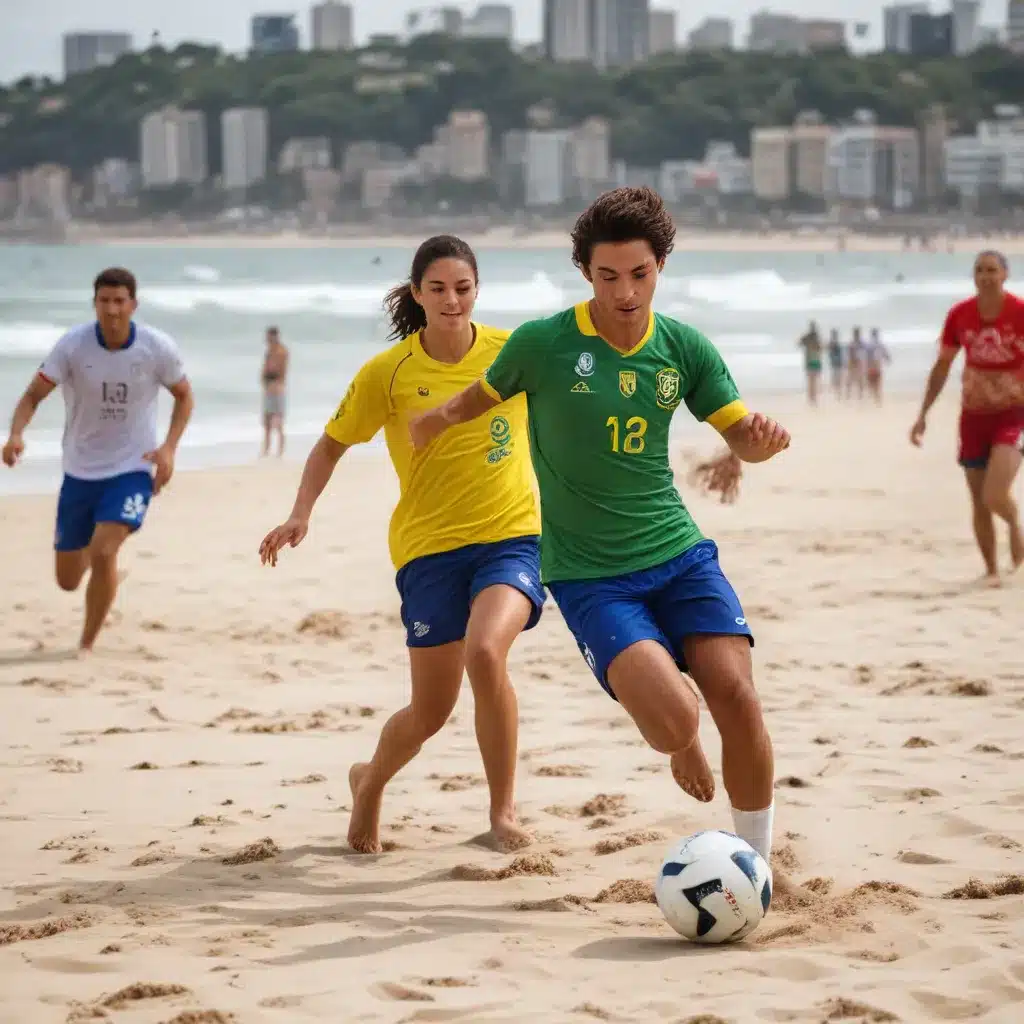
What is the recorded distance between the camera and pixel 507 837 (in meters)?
5.38

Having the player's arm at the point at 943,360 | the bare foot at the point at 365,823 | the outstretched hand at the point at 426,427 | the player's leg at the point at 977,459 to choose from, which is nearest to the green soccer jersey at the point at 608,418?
the outstretched hand at the point at 426,427

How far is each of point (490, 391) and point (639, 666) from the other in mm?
873

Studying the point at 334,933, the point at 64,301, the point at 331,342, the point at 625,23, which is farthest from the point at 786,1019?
the point at 625,23

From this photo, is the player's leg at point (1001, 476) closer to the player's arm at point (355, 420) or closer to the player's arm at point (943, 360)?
the player's arm at point (943, 360)

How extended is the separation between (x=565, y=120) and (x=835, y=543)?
141671 mm

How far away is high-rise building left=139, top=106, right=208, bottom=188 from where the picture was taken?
5202 inches

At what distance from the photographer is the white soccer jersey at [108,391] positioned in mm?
8188

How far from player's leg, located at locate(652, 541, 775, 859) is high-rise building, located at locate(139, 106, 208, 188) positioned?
131650mm

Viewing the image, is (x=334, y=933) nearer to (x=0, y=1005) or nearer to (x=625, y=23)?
(x=0, y=1005)

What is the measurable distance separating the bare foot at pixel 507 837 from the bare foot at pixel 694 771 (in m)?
0.88

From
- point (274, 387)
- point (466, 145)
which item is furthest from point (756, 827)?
point (466, 145)

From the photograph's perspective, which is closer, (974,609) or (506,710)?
(506,710)

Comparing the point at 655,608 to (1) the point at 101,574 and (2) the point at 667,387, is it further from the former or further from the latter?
(1) the point at 101,574

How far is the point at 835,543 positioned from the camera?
12.1 m
